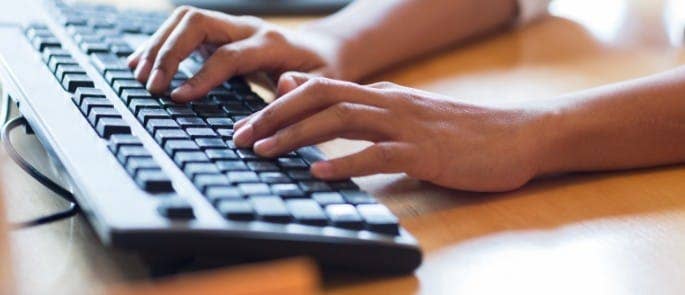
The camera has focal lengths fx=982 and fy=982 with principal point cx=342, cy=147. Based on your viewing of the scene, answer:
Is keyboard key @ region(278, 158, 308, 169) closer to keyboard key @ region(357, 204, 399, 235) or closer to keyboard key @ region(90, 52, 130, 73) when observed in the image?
keyboard key @ region(357, 204, 399, 235)

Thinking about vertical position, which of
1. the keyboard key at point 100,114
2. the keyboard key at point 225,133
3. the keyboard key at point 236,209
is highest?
the keyboard key at point 100,114

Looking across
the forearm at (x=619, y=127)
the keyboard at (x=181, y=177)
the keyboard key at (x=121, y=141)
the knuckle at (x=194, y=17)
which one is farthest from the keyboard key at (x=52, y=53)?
the forearm at (x=619, y=127)

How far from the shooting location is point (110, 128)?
27.0 inches

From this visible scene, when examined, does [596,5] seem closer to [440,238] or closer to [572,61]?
[572,61]

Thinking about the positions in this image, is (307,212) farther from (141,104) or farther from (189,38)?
(189,38)

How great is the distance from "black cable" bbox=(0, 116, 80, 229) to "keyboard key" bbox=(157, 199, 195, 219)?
0.42 ft

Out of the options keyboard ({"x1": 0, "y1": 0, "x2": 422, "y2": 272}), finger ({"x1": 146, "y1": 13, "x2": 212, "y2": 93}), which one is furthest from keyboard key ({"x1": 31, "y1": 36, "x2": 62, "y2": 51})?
finger ({"x1": 146, "y1": 13, "x2": 212, "y2": 93})

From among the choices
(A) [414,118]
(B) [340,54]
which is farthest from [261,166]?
(B) [340,54]

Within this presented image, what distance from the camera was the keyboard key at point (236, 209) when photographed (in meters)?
0.56

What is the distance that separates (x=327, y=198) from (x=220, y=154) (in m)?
→ 0.09

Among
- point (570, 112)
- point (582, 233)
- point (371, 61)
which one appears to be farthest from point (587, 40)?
point (582, 233)

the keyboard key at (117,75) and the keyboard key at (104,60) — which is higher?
the keyboard key at (104,60)

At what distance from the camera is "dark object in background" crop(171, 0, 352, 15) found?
126 centimetres

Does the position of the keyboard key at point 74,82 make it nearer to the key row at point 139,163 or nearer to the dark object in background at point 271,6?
the key row at point 139,163
